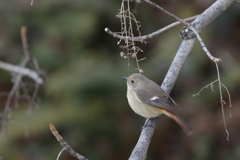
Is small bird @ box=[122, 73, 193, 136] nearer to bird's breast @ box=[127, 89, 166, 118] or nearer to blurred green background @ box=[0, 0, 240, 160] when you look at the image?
bird's breast @ box=[127, 89, 166, 118]

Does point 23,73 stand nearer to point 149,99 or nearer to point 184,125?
point 184,125

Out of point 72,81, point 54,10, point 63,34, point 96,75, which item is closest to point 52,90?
point 72,81

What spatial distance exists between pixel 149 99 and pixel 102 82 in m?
1.03

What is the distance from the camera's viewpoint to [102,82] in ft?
13.1

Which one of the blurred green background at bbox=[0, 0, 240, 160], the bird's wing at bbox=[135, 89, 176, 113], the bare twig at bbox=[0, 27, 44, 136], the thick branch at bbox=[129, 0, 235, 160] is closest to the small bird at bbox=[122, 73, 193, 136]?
the bird's wing at bbox=[135, 89, 176, 113]

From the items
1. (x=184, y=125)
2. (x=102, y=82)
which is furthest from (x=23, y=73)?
(x=102, y=82)

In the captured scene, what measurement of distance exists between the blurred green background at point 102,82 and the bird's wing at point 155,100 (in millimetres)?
878

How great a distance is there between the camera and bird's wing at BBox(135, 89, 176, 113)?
9.52ft

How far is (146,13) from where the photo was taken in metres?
4.70

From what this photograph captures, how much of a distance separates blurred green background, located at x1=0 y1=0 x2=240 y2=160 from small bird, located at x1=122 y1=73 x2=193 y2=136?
0.77 meters

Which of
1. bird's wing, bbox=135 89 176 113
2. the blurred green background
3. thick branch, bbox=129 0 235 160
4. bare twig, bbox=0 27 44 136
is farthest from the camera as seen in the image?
the blurred green background

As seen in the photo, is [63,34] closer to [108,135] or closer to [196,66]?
[108,135]

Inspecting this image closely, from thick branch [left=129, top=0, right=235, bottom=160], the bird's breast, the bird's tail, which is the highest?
thick branch [left=129, top=0, right=235, bottom=160]

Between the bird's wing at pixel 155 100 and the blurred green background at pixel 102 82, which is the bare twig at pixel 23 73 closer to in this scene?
the bird's wing at pixel 155 100
